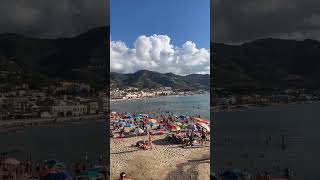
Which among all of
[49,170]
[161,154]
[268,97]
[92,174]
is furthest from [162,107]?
[92,174]

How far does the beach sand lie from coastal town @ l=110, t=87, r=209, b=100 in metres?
39.6

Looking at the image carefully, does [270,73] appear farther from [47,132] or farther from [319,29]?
[47,132]

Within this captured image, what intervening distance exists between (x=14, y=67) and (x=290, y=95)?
2634 cm

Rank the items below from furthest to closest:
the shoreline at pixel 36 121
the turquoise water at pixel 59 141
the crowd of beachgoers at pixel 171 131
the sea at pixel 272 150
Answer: the crowd of beachgoers at pixel 171 131
the shoreline at pixel 36 121
the sea at pixel 272 150
the turquoise water at pixel 59 141

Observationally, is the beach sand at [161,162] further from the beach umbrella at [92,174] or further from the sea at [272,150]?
the beach umbrella at [92,174]

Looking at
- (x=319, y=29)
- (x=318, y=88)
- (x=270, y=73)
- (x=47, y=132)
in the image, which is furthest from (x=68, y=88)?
(x=318, y=88)

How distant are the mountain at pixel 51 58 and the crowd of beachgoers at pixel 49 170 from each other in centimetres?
233

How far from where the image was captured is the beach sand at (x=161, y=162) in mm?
12969

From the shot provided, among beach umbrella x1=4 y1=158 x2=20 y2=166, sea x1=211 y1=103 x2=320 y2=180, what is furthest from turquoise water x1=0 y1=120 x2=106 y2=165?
sea x1=211 y1=103 x2=320 y2=180

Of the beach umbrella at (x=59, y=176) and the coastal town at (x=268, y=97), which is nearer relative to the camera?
the beach umbrella at (x=59, y=176)

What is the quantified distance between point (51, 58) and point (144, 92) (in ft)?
196

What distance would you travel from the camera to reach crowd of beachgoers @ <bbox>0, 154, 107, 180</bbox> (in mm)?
9742

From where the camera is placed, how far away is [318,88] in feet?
101

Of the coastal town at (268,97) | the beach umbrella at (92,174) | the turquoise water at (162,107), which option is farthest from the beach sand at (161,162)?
the turquoise water at (162,107)
